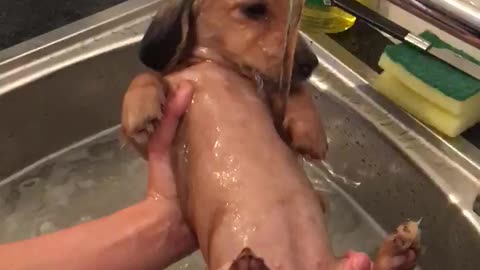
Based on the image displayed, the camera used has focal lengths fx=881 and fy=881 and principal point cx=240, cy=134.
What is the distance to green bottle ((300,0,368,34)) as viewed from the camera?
107 cm

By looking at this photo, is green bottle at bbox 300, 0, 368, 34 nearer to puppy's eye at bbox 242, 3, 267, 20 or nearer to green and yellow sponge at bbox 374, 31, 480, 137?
green and yellow sponge at bbox 374, 31, 480, 137

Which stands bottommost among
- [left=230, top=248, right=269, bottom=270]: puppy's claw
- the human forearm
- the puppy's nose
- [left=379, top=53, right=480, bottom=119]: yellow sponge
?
the human forearm

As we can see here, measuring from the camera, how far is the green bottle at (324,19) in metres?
1.07

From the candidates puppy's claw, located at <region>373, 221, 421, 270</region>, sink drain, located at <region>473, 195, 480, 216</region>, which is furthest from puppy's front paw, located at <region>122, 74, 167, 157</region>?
sink drain, located at <region>473, 195, 480, 216</region>

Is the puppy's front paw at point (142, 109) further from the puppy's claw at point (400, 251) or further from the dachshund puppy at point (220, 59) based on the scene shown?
the puppy's claw at point (400, 251)

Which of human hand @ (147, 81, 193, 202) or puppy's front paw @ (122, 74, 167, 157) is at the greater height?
puppy's front paw @ (122, 74, 167, 157)

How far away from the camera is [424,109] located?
93 cm

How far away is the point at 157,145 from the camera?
77cm

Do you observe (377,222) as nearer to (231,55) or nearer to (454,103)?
(454,103)

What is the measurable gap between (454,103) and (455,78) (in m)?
0.03

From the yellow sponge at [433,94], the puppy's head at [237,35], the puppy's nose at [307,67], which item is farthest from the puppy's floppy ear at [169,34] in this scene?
the yellow sponge at [433,94]

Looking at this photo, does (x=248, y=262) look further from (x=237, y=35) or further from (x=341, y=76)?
(x=341, y=76)

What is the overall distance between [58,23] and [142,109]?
0.44 meters

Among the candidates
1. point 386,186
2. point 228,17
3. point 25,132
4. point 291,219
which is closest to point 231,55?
point 228,17
